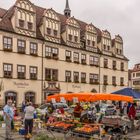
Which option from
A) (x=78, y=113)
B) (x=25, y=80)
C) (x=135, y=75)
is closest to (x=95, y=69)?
(x=25, y=80)

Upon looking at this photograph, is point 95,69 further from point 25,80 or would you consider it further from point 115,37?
point 25,80

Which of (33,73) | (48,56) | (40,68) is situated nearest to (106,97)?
(33,73)

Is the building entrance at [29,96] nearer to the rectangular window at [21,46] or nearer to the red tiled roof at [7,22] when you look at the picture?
the rectangular window at [21,46]

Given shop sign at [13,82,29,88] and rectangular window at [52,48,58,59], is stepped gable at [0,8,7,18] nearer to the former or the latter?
rectangular window at [52,48,58,59]

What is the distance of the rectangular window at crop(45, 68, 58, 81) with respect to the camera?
45000 mm

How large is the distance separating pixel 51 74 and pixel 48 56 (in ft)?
8.41

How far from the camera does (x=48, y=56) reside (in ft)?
148

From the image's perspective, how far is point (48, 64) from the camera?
4525 centimetres

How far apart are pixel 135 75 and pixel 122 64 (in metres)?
46.1

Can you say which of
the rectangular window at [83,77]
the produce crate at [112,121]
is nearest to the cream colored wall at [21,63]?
the rectangular window at [83,77]

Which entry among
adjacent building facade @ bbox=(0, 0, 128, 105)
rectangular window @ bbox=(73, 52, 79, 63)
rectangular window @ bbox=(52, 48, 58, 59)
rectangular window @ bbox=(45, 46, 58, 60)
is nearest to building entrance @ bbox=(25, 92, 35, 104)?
adjacent building facade @ bbox=(0, 0, 128, 105)

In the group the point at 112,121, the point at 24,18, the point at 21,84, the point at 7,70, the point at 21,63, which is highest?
the point at 24,18

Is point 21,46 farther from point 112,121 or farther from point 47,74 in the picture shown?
point 112,121

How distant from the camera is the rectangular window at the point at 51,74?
45.0m
